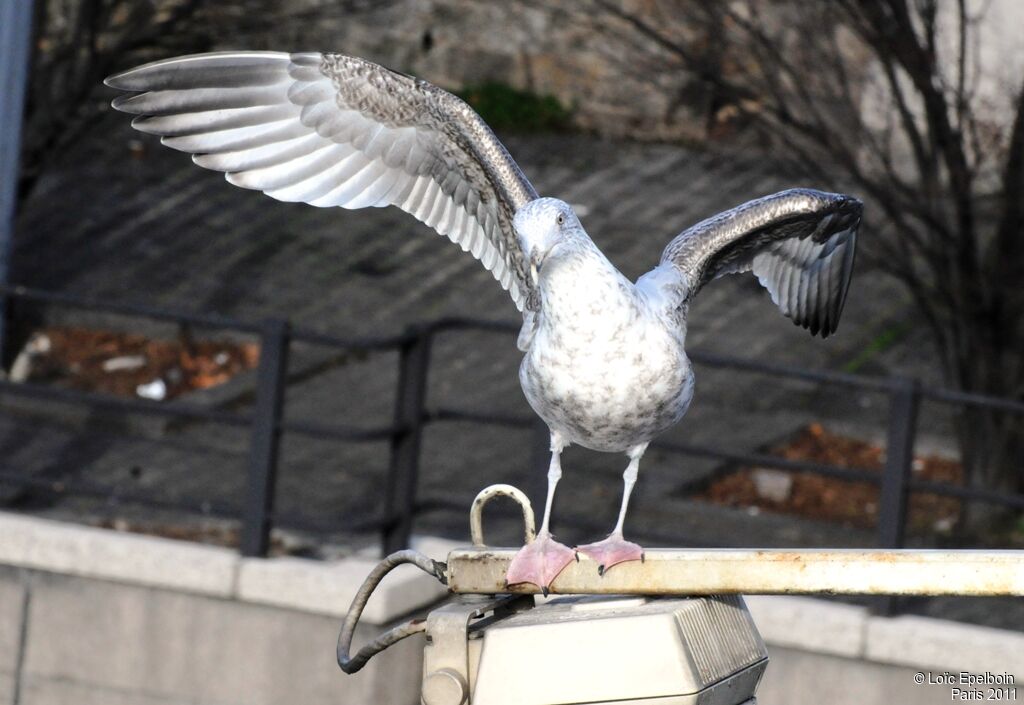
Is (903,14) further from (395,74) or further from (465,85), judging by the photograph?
(465,85)

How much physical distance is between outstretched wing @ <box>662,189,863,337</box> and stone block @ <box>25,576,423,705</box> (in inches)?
89.1

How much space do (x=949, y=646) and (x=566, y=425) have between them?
3.10 metres

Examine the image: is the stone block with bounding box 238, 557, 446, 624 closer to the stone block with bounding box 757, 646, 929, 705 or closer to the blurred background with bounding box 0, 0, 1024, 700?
the blurred background with bounding box 0, 0, 1024, 700

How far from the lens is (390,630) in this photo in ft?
8.11

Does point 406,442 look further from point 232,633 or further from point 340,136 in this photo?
point 340,136

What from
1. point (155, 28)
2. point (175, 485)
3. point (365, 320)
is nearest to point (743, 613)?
point (175, 485)

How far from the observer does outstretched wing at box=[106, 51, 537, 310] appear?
3289 mm

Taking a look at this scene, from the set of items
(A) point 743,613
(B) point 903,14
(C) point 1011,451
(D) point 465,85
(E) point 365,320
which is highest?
(D) point 465,85

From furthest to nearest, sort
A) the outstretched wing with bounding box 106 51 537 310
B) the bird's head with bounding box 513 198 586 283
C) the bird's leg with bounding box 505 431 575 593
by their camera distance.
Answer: the outstretched wing with bounding box 106 51 537 310, the bird's head with bounding box 513 198 586 283, the bird's leg with bounding box 505 431 575 593

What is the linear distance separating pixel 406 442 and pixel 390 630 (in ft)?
11.7

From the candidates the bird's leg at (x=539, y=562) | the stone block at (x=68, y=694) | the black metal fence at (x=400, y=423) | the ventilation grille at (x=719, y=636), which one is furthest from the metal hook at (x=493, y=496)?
the stone block at (x=68, y=694)

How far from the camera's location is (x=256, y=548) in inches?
222

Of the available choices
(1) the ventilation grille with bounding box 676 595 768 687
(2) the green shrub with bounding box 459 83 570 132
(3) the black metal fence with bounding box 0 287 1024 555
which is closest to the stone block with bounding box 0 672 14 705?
(3) the black metal fence with bounding box 0 287 1024 555

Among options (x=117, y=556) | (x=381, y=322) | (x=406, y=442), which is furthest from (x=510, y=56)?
(x=117, y=556)
